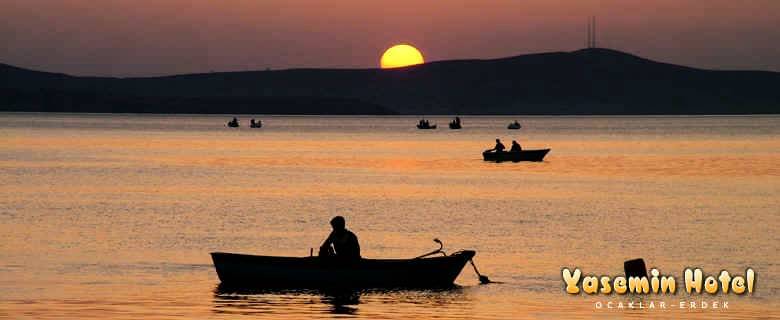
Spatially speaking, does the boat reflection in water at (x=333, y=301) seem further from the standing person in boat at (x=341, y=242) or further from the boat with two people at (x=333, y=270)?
the standing person in boat at (x=341, y=242)

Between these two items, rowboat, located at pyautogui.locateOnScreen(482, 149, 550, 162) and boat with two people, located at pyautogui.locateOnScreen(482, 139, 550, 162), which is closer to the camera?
boat with two people, located at pyautogui.locateOnScreen(482, 139, 550, 162)

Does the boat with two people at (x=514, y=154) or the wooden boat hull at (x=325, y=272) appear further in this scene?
the boat with two people at (x=514, y=154)

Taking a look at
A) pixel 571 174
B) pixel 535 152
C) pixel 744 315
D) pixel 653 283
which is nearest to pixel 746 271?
pixel 653 283

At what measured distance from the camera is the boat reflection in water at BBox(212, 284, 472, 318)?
2722 centimetres

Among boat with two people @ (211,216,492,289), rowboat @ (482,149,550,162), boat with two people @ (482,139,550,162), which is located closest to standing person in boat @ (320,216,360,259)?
Answer: boat with two people @ (211,216,492,289)

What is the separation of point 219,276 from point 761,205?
3157 cm

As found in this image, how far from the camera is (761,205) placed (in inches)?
2227

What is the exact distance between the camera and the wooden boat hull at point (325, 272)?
29656 mm

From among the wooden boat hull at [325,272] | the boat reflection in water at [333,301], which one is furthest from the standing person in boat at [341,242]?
the boat reflection in water at [333,301]

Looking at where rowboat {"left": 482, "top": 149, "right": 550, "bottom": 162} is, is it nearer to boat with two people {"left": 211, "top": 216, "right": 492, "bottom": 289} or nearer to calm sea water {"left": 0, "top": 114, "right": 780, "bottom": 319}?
calm sea water {"left": 0, "top": 114, "right": 780, "bottom": 319}

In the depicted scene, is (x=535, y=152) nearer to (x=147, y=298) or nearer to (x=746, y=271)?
(x=746, y=271)

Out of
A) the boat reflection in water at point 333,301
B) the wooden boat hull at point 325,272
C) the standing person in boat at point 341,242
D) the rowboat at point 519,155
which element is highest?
the rowboat at point 519,155

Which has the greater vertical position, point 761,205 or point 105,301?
point 761,205

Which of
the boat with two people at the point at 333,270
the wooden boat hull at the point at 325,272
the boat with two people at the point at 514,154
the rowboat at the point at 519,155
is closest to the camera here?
the boat with two people at the point at 333,270
